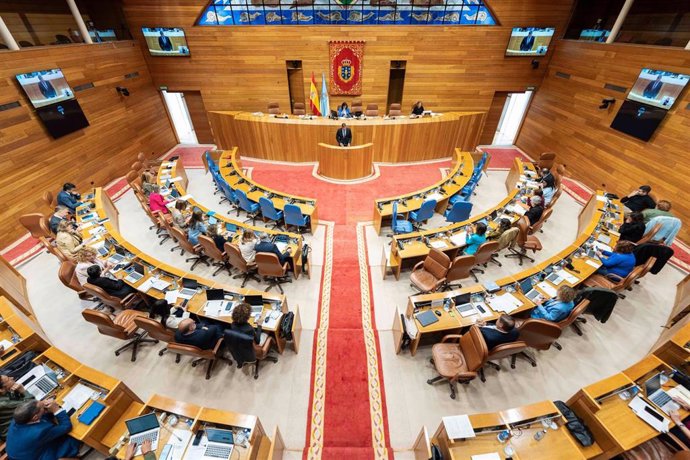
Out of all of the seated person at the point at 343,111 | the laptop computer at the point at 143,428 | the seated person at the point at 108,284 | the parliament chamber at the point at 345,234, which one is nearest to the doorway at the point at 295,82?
the parliament chamber at the point at 345,234

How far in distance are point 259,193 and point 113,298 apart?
163 inches

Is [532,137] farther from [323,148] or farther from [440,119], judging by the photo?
[323,148]

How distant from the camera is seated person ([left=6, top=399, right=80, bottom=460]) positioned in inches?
114

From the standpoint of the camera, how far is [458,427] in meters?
3.16

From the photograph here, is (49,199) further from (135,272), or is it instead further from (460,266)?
(460,266)

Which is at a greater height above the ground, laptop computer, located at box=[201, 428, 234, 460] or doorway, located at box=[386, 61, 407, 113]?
doorway, located at box=[386, 61, 407, 113]

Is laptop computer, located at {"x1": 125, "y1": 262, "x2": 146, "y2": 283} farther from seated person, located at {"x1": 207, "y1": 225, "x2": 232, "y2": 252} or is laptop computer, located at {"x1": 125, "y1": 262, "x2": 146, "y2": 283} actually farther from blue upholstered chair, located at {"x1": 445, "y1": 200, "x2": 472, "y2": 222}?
blue upholstered chair, located at {"x1": 445, "y1": 200, "x2": 472, "y2": 222}

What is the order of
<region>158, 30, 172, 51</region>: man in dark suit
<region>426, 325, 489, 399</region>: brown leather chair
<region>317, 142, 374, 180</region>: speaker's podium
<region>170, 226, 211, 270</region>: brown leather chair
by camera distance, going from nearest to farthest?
<region>426, 325, 489, 399</region>: brown leather chair < <region>170, 226, 211, 270</region>: brown leather chair < <region>317, 142, 374, 180</region>: speaker's podium < <region>158, 30, 172, 51</region>: man in dark suit

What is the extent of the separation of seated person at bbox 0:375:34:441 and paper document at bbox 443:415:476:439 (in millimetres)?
4744

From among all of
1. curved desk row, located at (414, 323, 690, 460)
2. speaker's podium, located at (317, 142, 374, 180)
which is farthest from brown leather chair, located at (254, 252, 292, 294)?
speaker's podium, located at (317, 142, 374, 180)

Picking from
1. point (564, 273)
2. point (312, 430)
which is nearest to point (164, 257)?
point (312, 430)

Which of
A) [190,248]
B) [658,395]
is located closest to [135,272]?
[190,248]

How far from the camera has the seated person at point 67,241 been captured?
231 inches

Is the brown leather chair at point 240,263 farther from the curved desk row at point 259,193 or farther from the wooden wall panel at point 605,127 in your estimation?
the wooden wall panel at point 605,127
